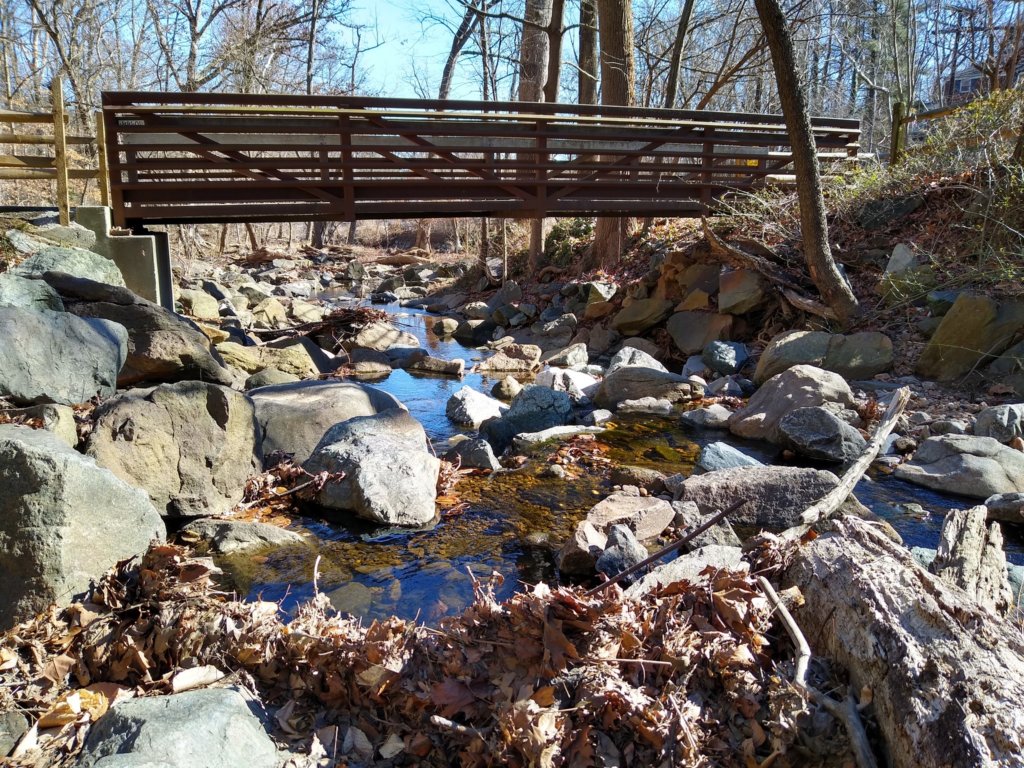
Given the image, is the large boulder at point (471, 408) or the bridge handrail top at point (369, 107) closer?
the large boulder at point (471, 408)

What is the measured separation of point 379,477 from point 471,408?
2953 mm

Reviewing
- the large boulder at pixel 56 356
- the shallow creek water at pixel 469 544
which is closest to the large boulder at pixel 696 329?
the shallow creek water at pixel 469 544

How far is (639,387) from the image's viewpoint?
28.7ft

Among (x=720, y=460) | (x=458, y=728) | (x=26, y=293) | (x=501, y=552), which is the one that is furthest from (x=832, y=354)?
(x=26, y=293)

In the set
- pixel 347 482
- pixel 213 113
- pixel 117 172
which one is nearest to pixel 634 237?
pixel 213 113

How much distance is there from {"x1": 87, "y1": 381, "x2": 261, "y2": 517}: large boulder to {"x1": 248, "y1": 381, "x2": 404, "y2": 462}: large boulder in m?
0.56

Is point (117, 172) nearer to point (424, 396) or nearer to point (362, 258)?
point (424, 396)

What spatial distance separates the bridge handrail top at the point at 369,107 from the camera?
30.5ft

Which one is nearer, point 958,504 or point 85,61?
point 958,504

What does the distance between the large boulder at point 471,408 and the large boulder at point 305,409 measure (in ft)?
3.73

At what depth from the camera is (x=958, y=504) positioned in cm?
550

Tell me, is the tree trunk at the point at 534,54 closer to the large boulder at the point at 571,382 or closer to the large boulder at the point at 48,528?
the large boulder at the point at 571,382

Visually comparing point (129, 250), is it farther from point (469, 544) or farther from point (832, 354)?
point (832, 354)

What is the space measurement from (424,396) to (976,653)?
7.78m
